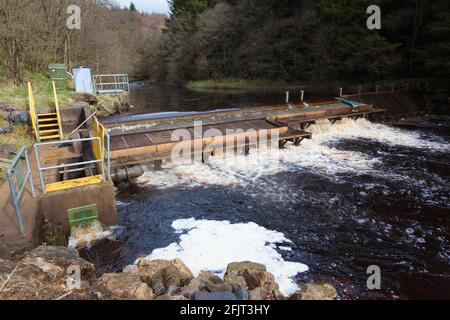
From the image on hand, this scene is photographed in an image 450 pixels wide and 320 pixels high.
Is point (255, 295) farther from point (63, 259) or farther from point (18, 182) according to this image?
point (18, 182)

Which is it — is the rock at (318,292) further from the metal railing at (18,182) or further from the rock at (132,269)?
the metal railing at (18,182)

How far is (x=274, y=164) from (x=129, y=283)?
8.48 m

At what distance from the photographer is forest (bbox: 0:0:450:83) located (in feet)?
70.7

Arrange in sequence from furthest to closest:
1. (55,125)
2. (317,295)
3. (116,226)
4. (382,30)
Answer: (382,30) < (55,125) < (116,226) < (317,295)

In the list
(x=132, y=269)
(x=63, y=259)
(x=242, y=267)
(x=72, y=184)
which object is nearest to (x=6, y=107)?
(x=72, y=184)

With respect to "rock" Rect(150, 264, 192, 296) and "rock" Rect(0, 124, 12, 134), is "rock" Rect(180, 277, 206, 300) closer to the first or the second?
"rock" Rect(150, 264, 192, 296)

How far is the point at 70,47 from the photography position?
26250 mm

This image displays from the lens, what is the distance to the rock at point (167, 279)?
4887 mm

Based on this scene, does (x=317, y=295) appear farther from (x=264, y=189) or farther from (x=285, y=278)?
(x=264, y=189)

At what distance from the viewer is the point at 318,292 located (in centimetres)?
520

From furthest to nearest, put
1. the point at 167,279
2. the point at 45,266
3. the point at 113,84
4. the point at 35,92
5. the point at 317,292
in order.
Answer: the point at 113,84 → the point at 35,92 → the point at 317,292 → the point at 167,279 → the point at 45,266

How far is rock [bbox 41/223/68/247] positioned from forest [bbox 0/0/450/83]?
14322mm
